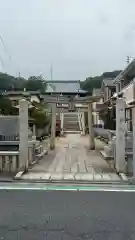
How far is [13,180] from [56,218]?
4761mm

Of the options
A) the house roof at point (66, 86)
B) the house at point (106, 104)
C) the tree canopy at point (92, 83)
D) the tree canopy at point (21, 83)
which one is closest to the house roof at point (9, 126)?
the house at point (106, 104)

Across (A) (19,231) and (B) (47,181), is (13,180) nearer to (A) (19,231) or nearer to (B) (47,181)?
(B) (47,181)

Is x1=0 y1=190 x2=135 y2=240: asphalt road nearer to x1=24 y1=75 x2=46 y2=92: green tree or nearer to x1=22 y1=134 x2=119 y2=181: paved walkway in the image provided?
x1=22 y1=134 x2=119 y2=181: paved walkway

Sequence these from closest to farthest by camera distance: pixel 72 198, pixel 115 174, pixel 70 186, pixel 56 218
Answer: pixel 56 218 < pixel 72 198 < pixel 70 186 < pixel 115 174

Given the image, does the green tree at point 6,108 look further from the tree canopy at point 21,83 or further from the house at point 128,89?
the tree canopy at point 21,83

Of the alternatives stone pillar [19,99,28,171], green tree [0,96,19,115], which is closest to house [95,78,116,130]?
green tree [0,96,19,115]

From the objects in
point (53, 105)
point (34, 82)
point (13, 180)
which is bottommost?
point (13, 180)

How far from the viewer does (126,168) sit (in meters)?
11.7

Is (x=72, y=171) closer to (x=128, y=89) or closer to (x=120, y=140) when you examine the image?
(x=120, y=140)

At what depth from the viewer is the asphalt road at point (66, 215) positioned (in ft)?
16.3

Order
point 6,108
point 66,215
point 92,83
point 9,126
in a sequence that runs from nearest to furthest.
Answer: point 66,215 → point 9,126 → point 6,108 → point 92,83

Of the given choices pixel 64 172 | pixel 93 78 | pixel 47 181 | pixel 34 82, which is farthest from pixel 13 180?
pixel 93 78

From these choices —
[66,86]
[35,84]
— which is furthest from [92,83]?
[35,84]

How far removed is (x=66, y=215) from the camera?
20.0 feet
